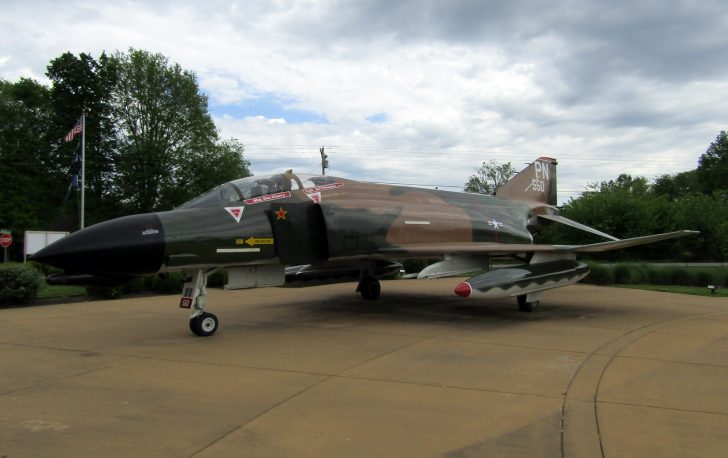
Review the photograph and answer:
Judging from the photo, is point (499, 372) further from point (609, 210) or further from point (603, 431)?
point (609, 210)

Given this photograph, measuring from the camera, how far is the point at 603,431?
12.4 feet

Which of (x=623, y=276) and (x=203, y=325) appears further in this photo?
(x=623, y=276)

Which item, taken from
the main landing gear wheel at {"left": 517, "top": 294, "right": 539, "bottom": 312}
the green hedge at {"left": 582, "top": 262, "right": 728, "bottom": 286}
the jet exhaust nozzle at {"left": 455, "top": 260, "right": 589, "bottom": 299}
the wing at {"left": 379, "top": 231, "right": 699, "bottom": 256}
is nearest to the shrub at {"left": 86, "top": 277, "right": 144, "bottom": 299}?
the wing at {"left": 379, "top": 231, "right": 699, "bottom": 256}

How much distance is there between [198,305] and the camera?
7.49 m

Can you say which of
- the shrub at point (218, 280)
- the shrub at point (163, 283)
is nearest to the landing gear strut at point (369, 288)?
the shrub at point (163, 283)

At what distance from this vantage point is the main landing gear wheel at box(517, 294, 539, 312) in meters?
10.1

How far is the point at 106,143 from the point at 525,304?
3543 centimetres

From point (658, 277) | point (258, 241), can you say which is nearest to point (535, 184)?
point (658, 277)

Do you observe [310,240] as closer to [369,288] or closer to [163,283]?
[369,288]

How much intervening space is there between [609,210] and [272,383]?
957 inches

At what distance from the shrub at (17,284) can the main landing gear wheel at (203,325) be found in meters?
6.05

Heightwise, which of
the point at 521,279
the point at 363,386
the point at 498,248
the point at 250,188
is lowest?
the point at 363,386

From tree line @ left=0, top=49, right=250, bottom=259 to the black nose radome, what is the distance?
31567 mm

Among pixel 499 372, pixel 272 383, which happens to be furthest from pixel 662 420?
pixel 272 383
